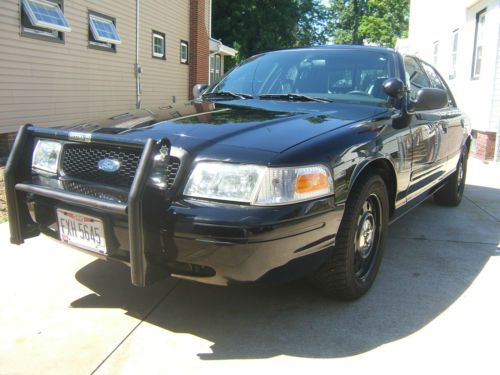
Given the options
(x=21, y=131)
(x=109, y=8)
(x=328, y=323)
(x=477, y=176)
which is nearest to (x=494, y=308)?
(x=328, y=323)

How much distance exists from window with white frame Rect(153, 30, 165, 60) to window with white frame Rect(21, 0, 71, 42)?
464cm

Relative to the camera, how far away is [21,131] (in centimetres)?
287

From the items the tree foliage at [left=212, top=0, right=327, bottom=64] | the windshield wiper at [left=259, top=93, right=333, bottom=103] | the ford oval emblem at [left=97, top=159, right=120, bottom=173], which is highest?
the tree foliage at [left=212, top=0, right=327, bottom=64]

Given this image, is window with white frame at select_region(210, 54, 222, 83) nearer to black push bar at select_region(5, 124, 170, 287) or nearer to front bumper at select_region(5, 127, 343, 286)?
black push bar at select_region(5, 124, 170, 287)

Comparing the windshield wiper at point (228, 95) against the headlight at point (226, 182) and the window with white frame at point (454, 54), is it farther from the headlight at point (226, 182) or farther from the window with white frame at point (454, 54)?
the window with white frame at point (454, 54)

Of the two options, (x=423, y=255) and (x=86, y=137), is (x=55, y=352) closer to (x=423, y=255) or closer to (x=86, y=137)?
(x=86, y=137)

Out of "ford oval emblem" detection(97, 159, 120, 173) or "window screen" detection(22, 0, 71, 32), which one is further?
"window screen" detection(22, 0, 71, 32)

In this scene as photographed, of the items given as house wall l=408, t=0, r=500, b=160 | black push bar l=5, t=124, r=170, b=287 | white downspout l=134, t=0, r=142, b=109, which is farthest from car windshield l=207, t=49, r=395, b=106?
white downspout l=134, t=0, r=142, b=109

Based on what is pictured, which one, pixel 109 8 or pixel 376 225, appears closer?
pixel 376 225

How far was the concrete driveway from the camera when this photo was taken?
2.41 m

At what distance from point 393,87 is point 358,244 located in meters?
1.14

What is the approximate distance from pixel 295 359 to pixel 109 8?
1017 centimetres

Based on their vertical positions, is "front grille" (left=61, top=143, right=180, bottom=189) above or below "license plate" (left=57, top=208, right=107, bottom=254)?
above

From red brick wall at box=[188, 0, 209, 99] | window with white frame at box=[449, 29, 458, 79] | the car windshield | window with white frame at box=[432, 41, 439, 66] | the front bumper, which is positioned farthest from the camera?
red brick wall at box=[188, 0, 209, 99]
